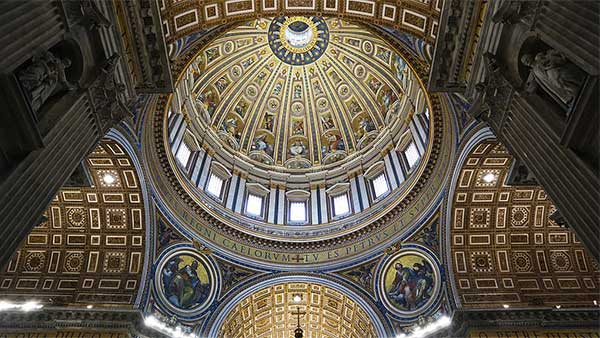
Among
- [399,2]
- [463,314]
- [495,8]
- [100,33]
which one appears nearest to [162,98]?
[100,33]

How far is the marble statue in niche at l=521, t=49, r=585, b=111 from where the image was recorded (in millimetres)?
7371

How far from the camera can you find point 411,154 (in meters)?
A: 21.8

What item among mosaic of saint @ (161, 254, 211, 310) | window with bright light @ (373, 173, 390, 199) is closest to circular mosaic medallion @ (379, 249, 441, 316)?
window with bright light @ (373, 173, 390, 199)

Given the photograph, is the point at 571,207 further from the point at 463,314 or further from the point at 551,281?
the point at 551,281

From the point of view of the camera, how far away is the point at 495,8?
9.00 meters

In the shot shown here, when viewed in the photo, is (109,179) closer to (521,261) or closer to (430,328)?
(430,328)

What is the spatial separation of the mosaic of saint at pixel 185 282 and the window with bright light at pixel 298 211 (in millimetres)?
6567

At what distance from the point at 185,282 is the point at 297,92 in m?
16.1

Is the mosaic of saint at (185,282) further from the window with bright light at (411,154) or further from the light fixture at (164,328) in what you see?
the window with bright light at (411,154)

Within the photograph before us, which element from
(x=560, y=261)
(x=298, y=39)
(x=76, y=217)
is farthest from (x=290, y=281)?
(x=298, y=39)

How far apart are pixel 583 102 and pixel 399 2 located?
22.3ft

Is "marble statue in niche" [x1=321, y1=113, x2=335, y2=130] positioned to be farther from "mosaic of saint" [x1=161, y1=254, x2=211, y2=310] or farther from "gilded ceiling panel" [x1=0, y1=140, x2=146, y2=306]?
"gilded ceiling panel" [x1=0, y1=140, x2=146, y2=306]

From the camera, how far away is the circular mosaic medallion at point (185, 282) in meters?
17.7

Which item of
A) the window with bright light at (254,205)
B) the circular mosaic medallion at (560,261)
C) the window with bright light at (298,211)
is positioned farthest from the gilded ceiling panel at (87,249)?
the circular mosaic medallion at (560,261)
